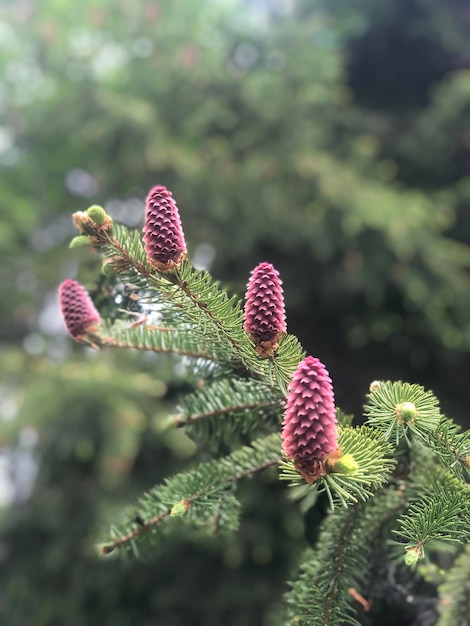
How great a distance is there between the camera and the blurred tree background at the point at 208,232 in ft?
9.96

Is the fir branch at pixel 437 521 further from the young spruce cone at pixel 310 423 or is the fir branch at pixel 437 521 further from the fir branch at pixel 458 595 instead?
the fir branch at pixel 458 595

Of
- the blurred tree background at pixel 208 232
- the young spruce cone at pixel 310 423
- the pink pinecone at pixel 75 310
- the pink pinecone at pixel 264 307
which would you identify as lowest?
the young spruce cone at pixel 310 423

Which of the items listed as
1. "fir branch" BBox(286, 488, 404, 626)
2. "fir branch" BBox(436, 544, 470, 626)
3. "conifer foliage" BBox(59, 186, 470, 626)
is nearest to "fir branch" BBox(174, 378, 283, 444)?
"conifer foliage" BBox(59, 186, 470, 626)

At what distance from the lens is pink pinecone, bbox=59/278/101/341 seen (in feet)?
1.82

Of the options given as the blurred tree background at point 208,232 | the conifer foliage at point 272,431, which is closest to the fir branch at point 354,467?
the conifer foliage at point 272,431

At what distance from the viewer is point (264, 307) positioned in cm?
42

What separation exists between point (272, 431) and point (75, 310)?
0.23 metres

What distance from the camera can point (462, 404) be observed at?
3404 mm

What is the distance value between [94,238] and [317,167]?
110 inches

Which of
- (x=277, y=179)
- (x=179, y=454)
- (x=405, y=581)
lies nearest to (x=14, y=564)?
(x=179, y=454)

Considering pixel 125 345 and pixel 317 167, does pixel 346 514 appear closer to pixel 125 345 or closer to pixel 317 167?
pixel 125 345

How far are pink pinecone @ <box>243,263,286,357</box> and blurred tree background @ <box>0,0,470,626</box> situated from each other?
6.93 ft

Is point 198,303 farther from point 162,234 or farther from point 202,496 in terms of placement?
point 202,496

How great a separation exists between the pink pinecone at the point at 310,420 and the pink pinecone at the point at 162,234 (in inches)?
5.1
